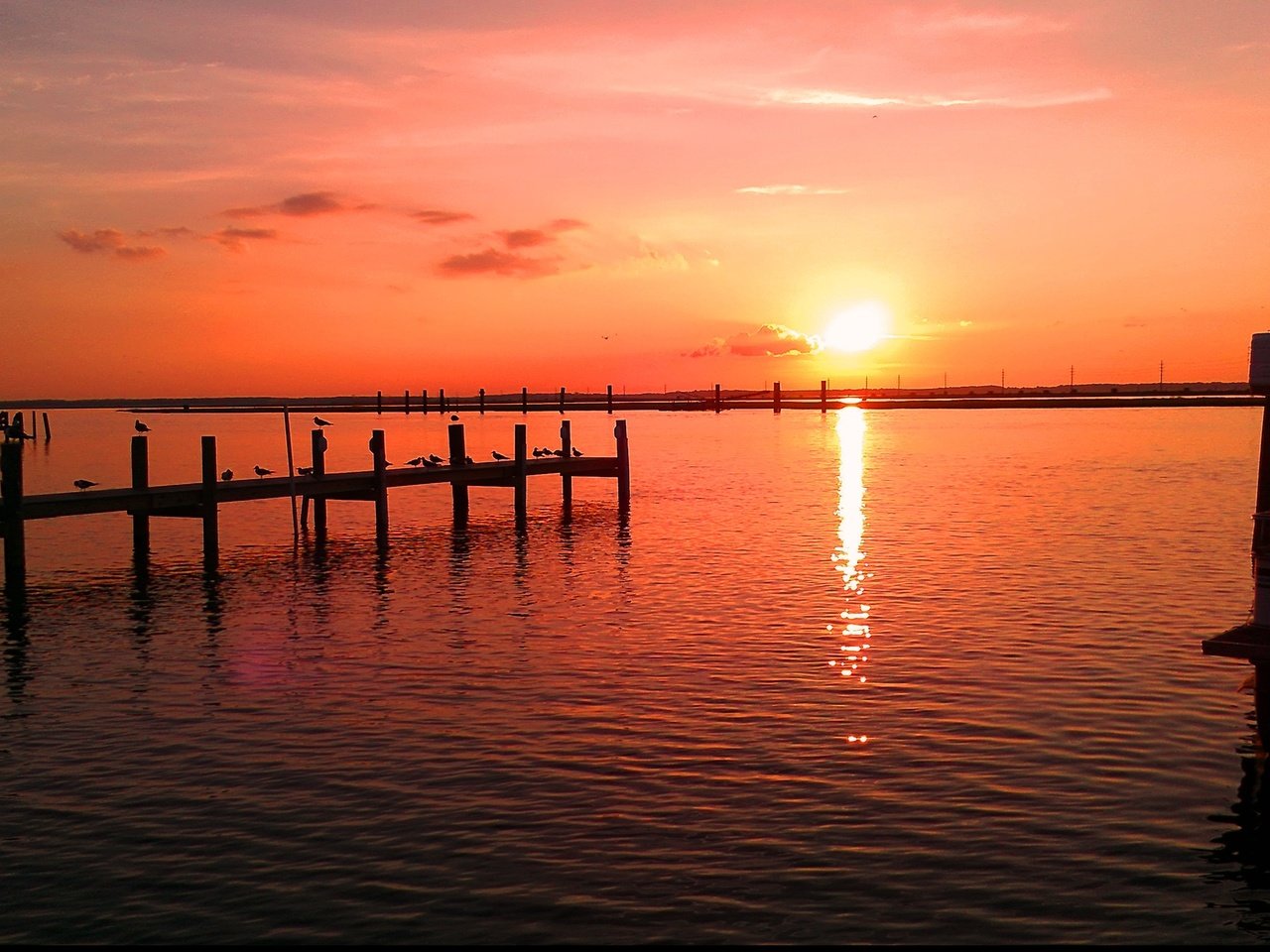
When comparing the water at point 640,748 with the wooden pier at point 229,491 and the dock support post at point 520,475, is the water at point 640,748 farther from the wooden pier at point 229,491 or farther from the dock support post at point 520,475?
the dock support post at point 520,475

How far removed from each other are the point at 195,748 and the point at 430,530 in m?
23.5

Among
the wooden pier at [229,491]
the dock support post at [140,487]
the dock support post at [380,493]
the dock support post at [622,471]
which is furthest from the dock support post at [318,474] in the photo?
the dock support post at [622,471]

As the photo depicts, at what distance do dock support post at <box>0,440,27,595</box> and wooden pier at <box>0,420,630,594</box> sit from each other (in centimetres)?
2

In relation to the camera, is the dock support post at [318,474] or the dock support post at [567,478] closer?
the dock support post at [318,474]

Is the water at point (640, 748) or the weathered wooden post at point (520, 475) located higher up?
the weathered wooden post at point (520, 475)

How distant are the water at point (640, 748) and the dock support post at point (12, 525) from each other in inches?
28.6

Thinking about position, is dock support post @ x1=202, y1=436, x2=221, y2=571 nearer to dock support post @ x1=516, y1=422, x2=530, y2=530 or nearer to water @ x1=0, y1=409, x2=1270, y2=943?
water @ x1=0, y1=409, x2=1270, y2=943

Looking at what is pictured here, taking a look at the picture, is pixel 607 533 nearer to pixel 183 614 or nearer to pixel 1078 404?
pixel 183 614

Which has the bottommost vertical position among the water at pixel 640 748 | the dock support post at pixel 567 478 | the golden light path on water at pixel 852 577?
the water at pixel 640 748

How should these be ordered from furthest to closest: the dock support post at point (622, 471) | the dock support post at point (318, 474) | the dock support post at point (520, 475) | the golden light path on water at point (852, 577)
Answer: the dock support post at point (622, 471) → the dock support post at point (520, 475) → the dock support post at point (318, 474) → the golden light path on water at point (852, 577)

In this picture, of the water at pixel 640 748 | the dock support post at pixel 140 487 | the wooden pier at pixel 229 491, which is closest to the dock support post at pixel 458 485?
the wooden pier at pixel 229 491

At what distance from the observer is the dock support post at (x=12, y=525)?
999 inches

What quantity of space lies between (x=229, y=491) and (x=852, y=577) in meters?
15.2

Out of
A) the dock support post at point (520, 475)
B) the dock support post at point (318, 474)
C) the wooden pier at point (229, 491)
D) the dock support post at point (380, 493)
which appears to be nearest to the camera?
the wooden pier at point (229, 491)
